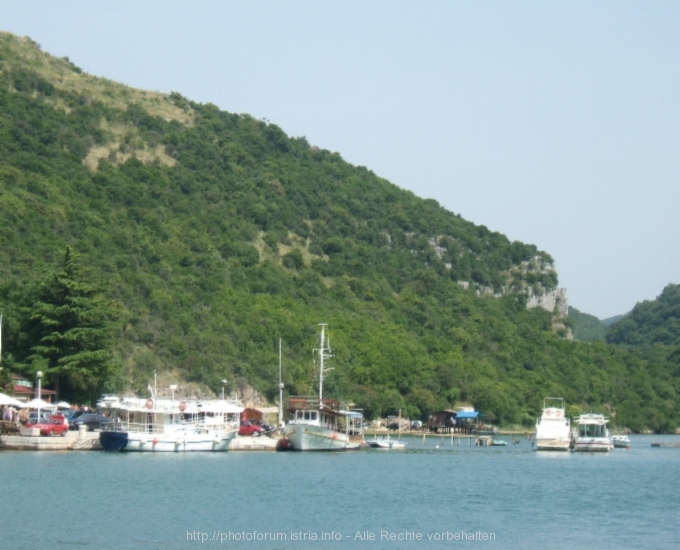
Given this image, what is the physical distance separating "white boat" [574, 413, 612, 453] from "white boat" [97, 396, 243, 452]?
1184 inches

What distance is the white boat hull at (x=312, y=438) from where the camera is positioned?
72.9 m

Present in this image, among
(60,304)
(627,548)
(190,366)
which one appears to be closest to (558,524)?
(627,548)

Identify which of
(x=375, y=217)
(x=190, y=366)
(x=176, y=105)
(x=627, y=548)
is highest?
(x=176, y=105)

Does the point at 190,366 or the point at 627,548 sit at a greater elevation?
the point at 190,366

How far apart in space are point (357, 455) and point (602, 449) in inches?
881

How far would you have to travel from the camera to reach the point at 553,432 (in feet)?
288

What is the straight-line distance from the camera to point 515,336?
497ft

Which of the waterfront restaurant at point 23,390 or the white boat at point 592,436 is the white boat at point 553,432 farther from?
the waterfront restaurant at point 23,390

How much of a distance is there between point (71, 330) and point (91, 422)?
5982mm

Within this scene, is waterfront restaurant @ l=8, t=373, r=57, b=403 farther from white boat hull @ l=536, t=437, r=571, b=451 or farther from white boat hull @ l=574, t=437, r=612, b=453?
white boat hull @ l=574, t=437, r=612, b=453

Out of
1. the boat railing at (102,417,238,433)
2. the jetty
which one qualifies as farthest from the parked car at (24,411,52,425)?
the boat railing at (102,417,238,433)

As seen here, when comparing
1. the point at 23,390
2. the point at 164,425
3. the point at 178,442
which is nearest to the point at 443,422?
the point at 178,442

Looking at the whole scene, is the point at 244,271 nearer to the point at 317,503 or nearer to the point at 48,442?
the point at 48,442

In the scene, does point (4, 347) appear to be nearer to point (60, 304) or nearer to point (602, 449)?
point (60, 304)
